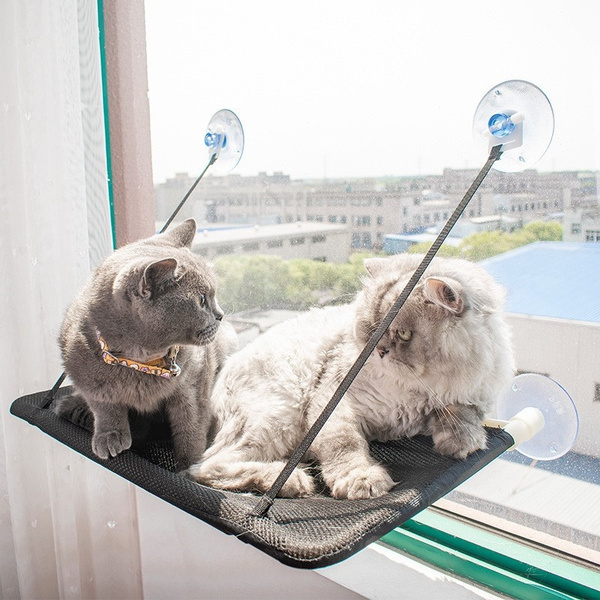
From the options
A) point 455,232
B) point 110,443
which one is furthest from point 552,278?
point 110,443

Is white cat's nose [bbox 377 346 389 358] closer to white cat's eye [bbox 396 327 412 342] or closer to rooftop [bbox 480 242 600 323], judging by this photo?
white cat's eye [bbox 396 327 412 342]

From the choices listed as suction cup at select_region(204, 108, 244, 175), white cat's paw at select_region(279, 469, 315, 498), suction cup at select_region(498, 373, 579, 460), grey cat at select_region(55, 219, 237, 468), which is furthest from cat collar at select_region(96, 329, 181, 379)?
suction cup at select_region(498, 373, 579, 460)

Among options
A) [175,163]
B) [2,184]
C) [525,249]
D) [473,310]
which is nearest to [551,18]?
[525,249]

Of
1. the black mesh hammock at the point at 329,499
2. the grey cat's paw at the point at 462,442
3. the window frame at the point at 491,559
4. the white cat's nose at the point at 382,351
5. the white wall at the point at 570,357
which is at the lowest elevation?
the window frame at the point at 491,559

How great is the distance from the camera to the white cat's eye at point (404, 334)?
40.7 inches

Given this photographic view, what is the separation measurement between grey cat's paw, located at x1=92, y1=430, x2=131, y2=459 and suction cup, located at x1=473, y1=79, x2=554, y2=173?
81 cm

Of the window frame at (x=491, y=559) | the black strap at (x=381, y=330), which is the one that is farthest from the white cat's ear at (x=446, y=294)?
the window frame at (x=491, y=559)

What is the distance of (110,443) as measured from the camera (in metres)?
1.07

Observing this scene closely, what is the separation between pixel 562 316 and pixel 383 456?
1.61 feet

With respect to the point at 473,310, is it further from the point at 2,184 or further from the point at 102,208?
the point at 2,184

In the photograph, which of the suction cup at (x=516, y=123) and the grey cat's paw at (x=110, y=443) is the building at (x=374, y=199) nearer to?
the suction cup at (x=516, y=123)

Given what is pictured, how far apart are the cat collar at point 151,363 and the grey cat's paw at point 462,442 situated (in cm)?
48

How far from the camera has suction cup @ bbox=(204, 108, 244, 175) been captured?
4.60 feet

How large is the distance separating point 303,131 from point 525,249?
652mm
